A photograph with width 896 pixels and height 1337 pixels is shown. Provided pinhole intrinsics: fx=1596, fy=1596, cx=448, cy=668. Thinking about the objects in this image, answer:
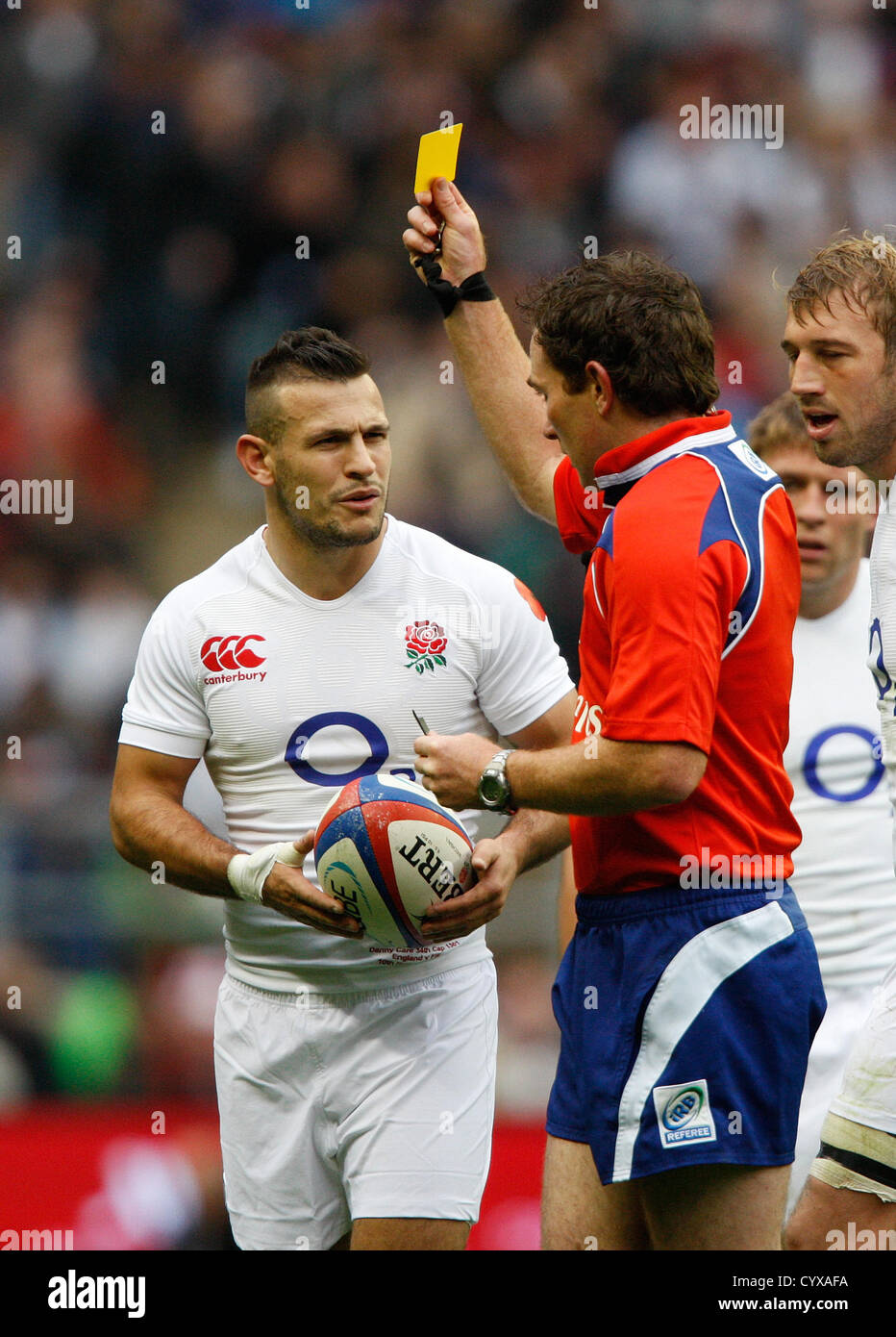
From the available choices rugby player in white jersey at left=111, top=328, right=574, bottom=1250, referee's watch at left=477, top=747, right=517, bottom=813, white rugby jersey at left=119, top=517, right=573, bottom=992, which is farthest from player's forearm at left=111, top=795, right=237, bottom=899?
referee's watch at left=477, top=747, right=517, bottom=813

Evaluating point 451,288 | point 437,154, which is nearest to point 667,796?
point 451,288

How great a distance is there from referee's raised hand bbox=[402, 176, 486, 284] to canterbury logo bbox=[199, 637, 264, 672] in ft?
3.58

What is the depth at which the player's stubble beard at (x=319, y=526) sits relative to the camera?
3848 mm

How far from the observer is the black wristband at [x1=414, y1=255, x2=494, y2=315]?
13.6 feet

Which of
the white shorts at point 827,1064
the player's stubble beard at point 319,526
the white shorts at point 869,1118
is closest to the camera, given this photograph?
the white shorts at point 869,1118

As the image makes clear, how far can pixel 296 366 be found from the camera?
4012 mm

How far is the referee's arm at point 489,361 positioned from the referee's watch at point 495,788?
1171 mm

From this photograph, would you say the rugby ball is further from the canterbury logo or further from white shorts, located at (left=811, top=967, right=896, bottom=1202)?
white shorts, located at (left=811, top=967, right=896, bottom=1202)

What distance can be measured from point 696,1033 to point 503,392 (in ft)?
6.01

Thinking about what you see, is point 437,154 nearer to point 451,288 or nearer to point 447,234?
A: point 447,234

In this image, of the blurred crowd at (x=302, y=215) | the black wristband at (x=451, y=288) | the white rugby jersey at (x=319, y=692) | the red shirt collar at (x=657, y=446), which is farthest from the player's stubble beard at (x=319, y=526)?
the blurred crowd at (x=302, y=215)

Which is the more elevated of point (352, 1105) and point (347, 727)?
point (347, 727)

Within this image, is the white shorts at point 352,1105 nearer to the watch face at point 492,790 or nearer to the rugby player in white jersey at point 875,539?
the rugby player in white jersey at point 875,539
